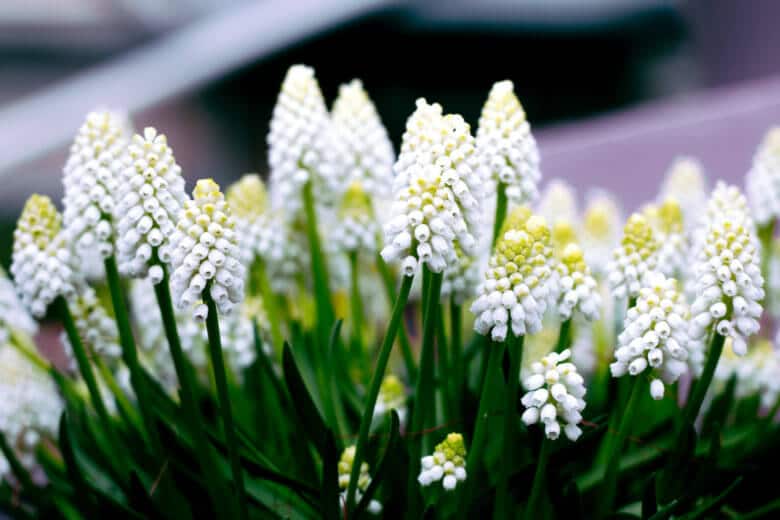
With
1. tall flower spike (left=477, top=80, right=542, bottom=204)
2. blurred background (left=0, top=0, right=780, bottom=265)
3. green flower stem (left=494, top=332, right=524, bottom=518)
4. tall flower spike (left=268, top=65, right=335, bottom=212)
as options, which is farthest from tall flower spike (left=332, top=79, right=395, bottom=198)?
blurred background (left=0, top=0, right=780, bottom=265)

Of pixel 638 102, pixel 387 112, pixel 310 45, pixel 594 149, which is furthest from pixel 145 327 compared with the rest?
pixel 638 102

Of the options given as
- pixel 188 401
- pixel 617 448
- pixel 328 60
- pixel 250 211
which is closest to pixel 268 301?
pixel 250 211

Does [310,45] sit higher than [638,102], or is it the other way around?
[310,45]

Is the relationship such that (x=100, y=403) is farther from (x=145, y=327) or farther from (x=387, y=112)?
(x=387, y=112)

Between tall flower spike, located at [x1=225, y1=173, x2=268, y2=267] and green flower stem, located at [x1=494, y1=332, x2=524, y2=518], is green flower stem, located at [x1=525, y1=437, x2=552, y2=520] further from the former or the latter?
tall flower spike, located at [x1=225, y1=173, x2=268, y2=267]

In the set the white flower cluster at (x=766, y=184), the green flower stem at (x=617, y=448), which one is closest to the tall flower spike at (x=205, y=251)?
the green flower stem at (x=617, y=448)
